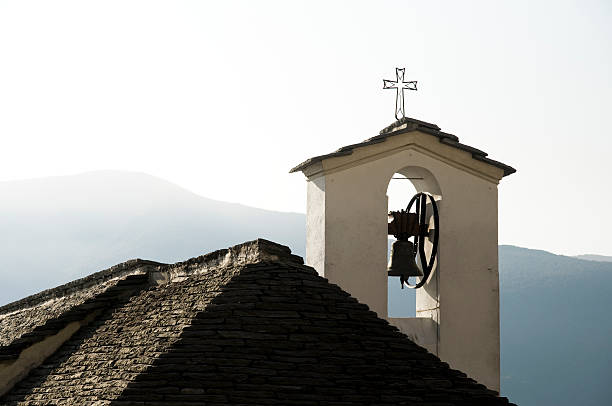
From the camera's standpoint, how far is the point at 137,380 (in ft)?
25.1

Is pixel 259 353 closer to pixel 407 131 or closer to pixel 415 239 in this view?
pixel 407 131

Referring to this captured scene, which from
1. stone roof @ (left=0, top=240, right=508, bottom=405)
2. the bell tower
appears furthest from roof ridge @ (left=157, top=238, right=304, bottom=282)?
the bell tower

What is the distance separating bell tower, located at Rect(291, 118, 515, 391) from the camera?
12484mm

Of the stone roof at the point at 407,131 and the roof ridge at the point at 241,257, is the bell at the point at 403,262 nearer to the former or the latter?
the stone roof at the point at 407,131

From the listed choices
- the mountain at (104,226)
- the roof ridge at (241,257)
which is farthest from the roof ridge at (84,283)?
the mountain at (104,226)

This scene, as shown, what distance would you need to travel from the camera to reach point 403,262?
12625 mm

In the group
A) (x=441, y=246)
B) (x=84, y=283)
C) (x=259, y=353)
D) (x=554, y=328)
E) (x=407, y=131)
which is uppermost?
(x=407, y=131)

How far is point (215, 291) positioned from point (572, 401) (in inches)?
1947

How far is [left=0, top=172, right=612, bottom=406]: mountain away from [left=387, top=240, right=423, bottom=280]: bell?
43989 millimetres

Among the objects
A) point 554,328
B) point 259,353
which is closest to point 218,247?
point 554,328

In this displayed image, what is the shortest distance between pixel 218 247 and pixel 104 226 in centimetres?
1056

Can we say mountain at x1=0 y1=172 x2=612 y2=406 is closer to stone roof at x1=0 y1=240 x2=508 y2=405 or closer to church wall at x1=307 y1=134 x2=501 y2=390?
church wall at x1=307 y1=134 x2=501 y2=390

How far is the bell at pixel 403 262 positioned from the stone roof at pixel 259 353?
12.4ft

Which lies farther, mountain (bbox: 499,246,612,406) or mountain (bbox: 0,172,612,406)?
mountain (bbox: 0,172,612,406)
